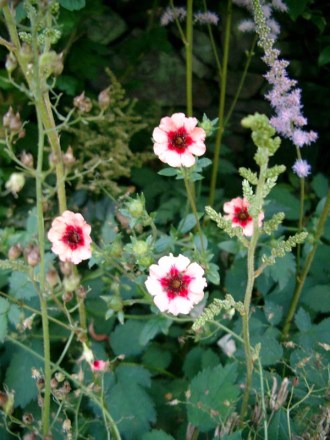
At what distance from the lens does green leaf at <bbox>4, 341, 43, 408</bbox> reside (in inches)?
→ 59.8

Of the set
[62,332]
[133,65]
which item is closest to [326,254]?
[62,332]

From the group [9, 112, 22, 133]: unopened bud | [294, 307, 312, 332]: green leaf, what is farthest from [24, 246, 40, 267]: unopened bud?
[294, 307, 312, 332]: green leaf

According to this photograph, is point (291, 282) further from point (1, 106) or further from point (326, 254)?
point (1, 106)

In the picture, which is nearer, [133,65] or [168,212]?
[168,212]

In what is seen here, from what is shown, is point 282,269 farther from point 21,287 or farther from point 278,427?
point 21,287

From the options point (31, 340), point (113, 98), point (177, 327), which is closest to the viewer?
point (31, 340)

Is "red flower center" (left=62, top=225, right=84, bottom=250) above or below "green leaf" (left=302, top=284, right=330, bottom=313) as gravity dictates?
above

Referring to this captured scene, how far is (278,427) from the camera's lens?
1312mm

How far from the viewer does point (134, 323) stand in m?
1.65

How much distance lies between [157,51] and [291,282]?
112cm

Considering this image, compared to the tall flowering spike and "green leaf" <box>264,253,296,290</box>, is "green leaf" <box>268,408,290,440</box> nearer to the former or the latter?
"green leaf" <box>264,253,296,290</box>

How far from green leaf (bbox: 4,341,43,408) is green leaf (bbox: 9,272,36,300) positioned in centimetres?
17

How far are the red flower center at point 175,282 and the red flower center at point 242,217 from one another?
28 cm

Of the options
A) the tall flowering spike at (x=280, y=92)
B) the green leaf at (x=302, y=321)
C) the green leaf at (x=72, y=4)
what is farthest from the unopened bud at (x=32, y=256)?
the green leaf at (x=302, y=321)
